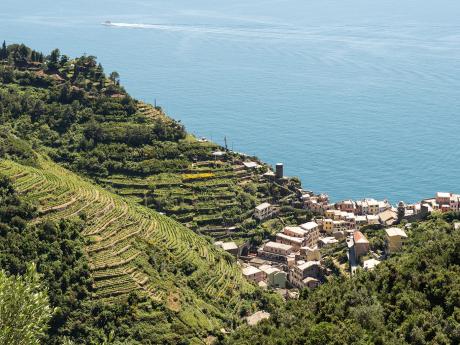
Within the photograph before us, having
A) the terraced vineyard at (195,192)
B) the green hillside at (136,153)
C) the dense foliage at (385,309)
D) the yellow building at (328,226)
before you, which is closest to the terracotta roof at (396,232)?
the yellow building at (328,226)

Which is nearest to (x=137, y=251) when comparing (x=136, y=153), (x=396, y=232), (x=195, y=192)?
(x=195, y=192)

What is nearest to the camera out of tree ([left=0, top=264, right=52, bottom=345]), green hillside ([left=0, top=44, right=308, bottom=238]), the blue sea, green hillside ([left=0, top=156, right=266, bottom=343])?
tree ([left=0, top=264, right=52, bottom=345])

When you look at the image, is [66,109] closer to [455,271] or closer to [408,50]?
[455,271]

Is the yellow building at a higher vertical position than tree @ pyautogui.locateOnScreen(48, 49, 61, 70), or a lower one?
lower

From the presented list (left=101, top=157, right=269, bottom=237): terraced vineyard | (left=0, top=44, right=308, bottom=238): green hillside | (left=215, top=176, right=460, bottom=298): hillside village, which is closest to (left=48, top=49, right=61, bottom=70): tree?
(left=0, top=44, right=308, bottom=238): green hillside

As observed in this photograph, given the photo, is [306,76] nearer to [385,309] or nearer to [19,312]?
[385,309]

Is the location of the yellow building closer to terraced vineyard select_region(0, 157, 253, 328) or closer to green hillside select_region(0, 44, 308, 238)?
green hillside select_region(0, 44, 308, 238)
